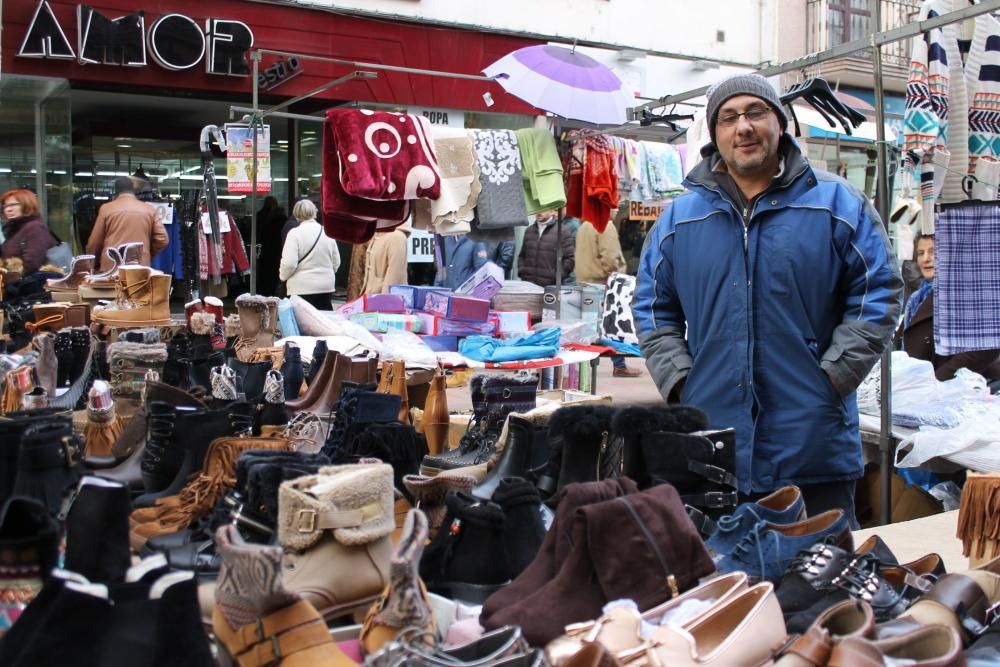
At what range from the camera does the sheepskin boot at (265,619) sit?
131 centimetres

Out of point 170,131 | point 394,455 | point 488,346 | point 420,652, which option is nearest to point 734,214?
point 394,455

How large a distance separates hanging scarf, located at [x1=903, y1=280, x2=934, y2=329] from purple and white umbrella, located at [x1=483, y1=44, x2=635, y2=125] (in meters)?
2.23

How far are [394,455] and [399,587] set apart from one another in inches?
36.0

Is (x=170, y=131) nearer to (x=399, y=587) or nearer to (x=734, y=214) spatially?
(x=734, y=214)

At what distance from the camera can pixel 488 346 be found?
17.2ft

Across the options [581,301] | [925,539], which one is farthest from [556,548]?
[581,301]

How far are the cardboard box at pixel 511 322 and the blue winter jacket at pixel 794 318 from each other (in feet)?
9.19

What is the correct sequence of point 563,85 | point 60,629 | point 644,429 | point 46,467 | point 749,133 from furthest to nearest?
point 563,85 < point 749,133 < point 644,429 < point 46,467 < point 60,629

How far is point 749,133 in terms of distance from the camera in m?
2.81

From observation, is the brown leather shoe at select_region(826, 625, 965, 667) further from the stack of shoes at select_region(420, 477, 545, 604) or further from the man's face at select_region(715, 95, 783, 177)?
the man's face at select_region(715, 95, 783, 177)

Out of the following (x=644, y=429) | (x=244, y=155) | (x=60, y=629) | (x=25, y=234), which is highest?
(x=244, y=155)

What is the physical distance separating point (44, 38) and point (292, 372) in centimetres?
827

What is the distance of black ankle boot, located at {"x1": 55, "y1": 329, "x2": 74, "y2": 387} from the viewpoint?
383cm

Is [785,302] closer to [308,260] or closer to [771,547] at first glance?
[771,547]
